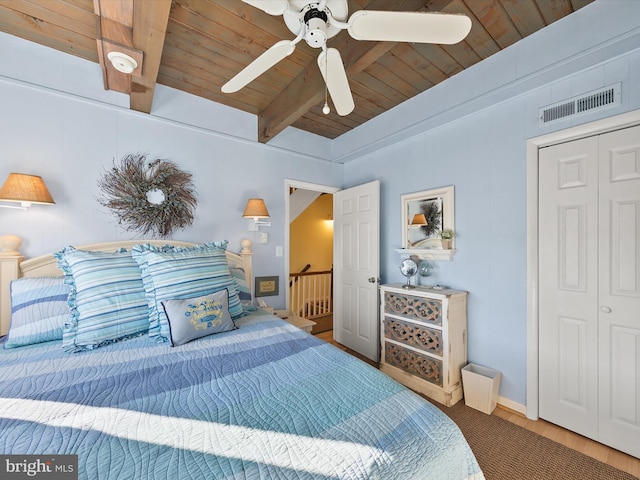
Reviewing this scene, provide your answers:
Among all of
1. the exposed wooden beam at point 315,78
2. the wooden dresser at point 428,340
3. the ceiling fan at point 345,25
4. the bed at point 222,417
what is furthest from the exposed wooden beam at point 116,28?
the wooden dresser at point 428,340

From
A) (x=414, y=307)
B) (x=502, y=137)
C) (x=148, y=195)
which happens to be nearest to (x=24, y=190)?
(x=148, y=195)

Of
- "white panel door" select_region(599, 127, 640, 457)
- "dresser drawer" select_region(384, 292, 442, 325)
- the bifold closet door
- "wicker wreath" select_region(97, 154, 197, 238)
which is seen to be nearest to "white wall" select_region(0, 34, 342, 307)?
"wicker wreath" select_region(97, 154, 197, 238)

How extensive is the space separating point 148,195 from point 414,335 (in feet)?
8.51

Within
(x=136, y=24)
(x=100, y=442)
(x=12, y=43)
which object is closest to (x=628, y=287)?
(x=100, y=442)

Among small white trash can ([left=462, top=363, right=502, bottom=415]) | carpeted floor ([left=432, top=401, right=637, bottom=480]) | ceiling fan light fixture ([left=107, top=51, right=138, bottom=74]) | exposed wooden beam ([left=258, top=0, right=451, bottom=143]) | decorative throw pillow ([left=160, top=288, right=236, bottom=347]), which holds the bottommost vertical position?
carpeted floor ([left=432, top=401, right=637, bottom=480])

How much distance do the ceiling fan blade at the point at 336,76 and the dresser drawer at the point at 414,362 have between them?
6.93ft

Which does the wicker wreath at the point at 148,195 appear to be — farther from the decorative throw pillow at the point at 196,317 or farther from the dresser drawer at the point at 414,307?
the dresser drawer at the point at 414,307

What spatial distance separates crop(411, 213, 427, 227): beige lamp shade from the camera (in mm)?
2701

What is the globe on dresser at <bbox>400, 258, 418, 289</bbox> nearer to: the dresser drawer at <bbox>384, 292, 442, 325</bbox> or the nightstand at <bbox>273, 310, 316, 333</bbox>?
the dresser drawer at <bbox>384, 292, 442, 325</bbox>

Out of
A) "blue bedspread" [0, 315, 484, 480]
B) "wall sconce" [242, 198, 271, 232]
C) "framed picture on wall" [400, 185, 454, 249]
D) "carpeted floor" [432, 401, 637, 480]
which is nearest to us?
"blue bedspread" [0, 315, 484, 480]

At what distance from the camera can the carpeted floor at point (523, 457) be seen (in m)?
1.54

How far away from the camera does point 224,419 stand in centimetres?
84

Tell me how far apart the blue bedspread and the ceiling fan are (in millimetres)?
1436

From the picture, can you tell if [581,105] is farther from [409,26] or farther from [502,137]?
[409,26]
